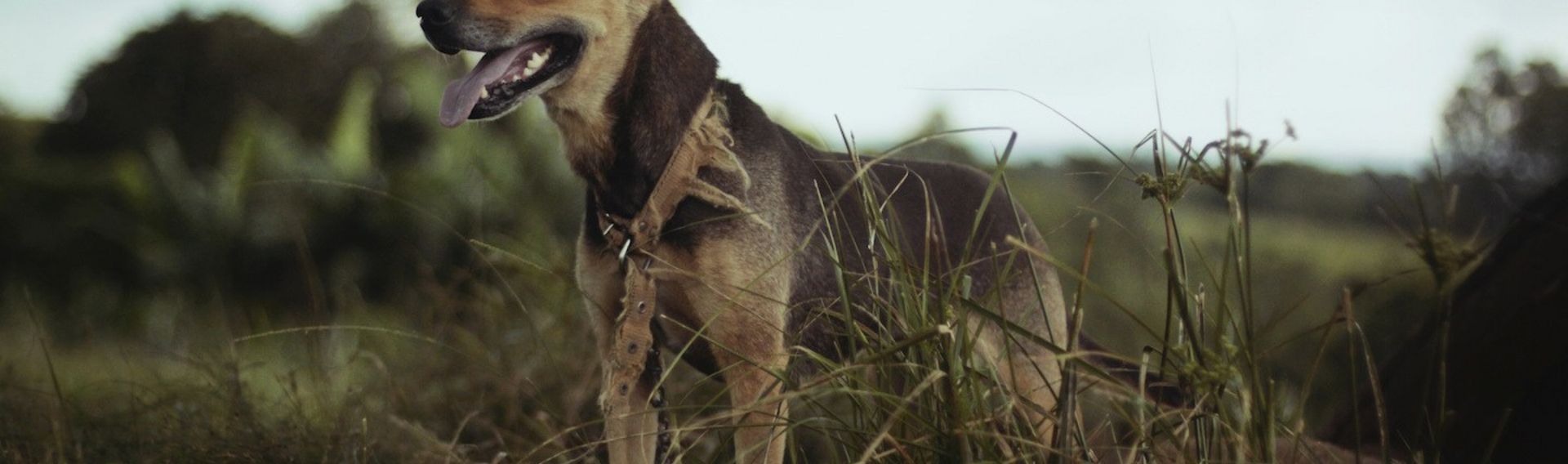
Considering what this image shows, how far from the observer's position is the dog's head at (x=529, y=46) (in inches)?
130

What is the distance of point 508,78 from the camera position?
133 inches

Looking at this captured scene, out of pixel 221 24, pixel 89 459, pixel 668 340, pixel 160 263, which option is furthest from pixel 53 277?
pixel 668 340

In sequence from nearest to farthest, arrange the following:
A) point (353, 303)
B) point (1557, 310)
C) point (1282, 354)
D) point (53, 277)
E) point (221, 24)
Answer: point (1557, 310)
point (353, 303)
point (1282, 354)
point (53, 277)
point (221, 24)

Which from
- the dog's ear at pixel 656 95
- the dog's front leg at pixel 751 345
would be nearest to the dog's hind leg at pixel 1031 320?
the dog's front leg at pixel 751 345

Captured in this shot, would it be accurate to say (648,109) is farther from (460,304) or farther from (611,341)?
(460,304)

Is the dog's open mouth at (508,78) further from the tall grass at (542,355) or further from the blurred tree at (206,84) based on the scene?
the blurred tree at (206,84)

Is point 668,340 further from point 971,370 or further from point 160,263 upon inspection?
point 160,263

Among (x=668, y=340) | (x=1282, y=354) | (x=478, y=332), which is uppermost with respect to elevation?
(x=668, y=340)

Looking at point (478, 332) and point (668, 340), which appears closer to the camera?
point (668, 340)

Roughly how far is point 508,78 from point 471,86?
0.12 metres

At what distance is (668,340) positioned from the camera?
11.7ft

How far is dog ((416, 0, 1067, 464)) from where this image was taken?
3.34 metres

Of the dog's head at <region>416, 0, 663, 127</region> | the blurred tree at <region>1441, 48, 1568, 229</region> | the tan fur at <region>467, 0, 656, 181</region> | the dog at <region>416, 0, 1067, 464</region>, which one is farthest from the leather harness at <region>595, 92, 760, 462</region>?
the blurred tree at <region>1441, 48, 1568, 229</region>

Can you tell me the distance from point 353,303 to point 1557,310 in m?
5.54
